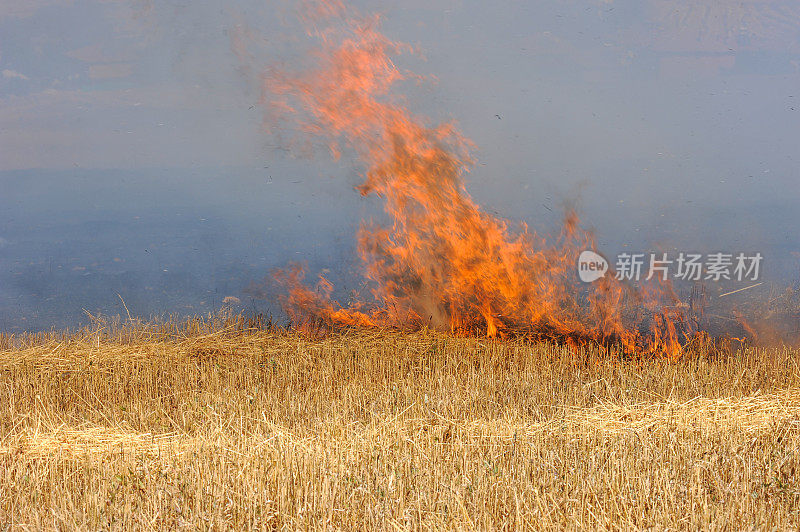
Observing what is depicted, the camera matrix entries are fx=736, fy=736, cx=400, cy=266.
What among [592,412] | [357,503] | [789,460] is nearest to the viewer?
[357,503]

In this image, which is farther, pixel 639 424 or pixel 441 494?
pixel 639 424

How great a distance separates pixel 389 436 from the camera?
253 inches

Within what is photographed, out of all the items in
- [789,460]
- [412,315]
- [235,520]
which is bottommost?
[235,520]

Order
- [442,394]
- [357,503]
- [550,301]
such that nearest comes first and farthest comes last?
[357,503] → [442,394] → [550,301]

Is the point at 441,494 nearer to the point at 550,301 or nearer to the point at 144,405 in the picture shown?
the point at 144,405

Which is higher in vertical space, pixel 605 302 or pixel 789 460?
pixel 605 302

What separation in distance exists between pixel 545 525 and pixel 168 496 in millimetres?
2551

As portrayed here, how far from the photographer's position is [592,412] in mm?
7363

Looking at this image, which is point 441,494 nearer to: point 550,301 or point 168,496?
point 168,496

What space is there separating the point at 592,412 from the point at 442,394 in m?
1.64

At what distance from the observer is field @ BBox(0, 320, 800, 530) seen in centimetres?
488

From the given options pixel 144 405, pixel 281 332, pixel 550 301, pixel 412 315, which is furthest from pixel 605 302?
pixel 144 405

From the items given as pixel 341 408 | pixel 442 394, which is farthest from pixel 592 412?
pixel 341 408

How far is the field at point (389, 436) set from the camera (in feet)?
16.0
